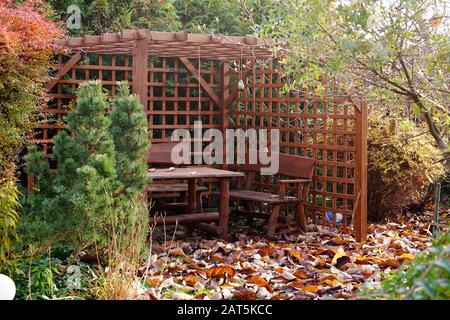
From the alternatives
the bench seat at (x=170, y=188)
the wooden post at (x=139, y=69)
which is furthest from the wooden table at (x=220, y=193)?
the wooden post at (x=139, y=69)

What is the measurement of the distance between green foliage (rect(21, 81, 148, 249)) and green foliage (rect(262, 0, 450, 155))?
56.9 inches

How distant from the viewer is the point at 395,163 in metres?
8.20

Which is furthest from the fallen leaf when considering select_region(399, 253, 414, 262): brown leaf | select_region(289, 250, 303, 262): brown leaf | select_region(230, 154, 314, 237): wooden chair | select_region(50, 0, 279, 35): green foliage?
select_region(50, 0, 279, 35): green foliage

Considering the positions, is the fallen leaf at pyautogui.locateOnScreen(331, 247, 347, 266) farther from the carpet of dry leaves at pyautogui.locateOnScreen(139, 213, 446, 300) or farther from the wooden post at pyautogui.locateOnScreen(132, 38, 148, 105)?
the wooden post at pyautogui.locateOnScreen(132, 38, 148, 105)

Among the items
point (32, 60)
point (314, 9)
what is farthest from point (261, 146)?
point (314, 9)

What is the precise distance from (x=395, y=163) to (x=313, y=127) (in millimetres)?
1036

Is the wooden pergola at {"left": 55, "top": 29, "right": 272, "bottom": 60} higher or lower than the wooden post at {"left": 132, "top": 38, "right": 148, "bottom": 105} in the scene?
higher

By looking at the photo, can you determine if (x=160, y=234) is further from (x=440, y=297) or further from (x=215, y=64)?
(x=440, y=297)

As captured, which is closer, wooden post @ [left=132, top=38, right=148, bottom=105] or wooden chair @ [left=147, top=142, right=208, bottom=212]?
wooden post @ [left=132, top=38, right=148, bottom=105]

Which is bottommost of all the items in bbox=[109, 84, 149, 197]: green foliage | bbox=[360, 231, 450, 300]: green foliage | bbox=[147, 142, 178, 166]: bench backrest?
bbox=[360, 231, 450, 300]: green foliage

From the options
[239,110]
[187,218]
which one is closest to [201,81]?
[239,110]

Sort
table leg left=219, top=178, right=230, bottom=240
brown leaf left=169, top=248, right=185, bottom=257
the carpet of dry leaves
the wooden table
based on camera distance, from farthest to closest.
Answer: table leg left=219, top=178, right=230, bottom=240, the wooden table, brown leaf left=169, top=248, right=185, bottom=257, the carpet of dry leaves

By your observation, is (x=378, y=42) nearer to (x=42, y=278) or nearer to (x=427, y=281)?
(x=427, y=281)

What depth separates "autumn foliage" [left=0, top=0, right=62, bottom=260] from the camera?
6531 mm
